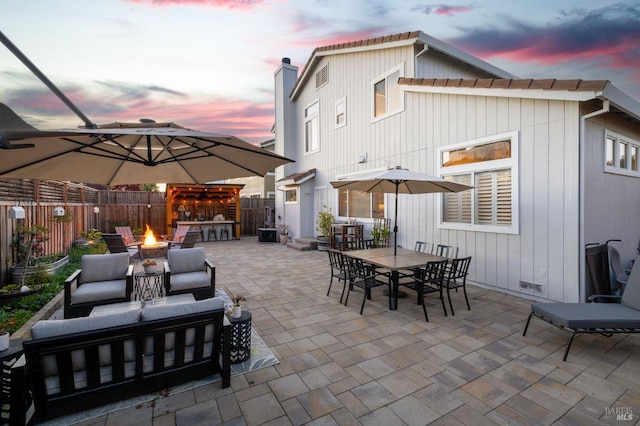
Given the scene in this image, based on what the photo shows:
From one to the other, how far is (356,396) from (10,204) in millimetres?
7105

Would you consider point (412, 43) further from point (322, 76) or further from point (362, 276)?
point (362, 276)

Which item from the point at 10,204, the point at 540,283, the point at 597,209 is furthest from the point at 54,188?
the point at 597,209

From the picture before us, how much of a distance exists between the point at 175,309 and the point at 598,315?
4383 mm

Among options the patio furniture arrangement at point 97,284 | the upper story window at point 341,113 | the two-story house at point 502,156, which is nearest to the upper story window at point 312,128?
the upper story window at point 341,113

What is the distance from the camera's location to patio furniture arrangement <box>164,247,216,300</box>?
4469 mm

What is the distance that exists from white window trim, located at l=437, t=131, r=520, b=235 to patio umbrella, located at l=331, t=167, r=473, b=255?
1017mm

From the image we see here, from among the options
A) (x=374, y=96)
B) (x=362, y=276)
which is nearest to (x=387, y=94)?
(x=374, y=96)

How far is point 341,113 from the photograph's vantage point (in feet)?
34.3

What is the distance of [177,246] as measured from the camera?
9.48 m

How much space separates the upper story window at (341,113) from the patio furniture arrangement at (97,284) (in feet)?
26.3

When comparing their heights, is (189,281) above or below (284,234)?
below

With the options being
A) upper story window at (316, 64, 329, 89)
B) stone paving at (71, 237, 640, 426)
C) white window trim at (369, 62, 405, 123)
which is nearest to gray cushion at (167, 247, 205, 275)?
stone paving at (71, 237, 640, 426)

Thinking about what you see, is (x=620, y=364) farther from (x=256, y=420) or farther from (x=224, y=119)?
(x=224, y=119)

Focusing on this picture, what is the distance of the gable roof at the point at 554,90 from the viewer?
4.04 meters
